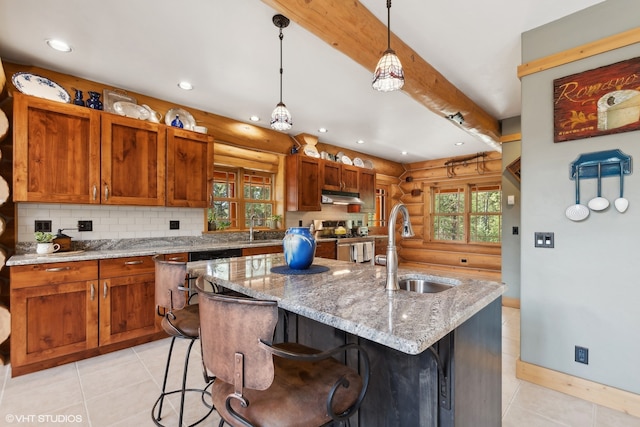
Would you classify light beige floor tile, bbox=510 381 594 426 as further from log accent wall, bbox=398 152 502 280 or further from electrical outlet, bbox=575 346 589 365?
log accent wall, bbox=398 152 502 280

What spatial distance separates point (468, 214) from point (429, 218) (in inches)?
34.6

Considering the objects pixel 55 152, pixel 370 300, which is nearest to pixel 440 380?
pixel 370 300

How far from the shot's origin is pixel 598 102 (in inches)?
78.6

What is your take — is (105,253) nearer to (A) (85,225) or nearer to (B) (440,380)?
(A) (85,225)

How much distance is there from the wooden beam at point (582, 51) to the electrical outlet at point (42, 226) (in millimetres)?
4487

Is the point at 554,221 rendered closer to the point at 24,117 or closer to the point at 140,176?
the point at 140,176

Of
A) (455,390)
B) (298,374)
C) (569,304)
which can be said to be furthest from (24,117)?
(569,304)

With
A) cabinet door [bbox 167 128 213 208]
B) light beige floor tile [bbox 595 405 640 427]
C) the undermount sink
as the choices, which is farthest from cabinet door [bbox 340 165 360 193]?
light beige floor tile [bbox 595 405 640 427]

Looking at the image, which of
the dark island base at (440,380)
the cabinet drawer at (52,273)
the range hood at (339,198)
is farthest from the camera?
the range hood at (339,198)

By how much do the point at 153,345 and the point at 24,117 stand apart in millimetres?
2378

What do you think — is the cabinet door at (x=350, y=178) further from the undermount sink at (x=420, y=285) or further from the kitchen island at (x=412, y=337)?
the kitchen island at (x=412, y=337)

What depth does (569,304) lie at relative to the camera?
2121 millimetres

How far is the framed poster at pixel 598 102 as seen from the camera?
189 cm

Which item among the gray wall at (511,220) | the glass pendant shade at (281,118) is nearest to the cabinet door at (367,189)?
the gray wall at (511,220)
